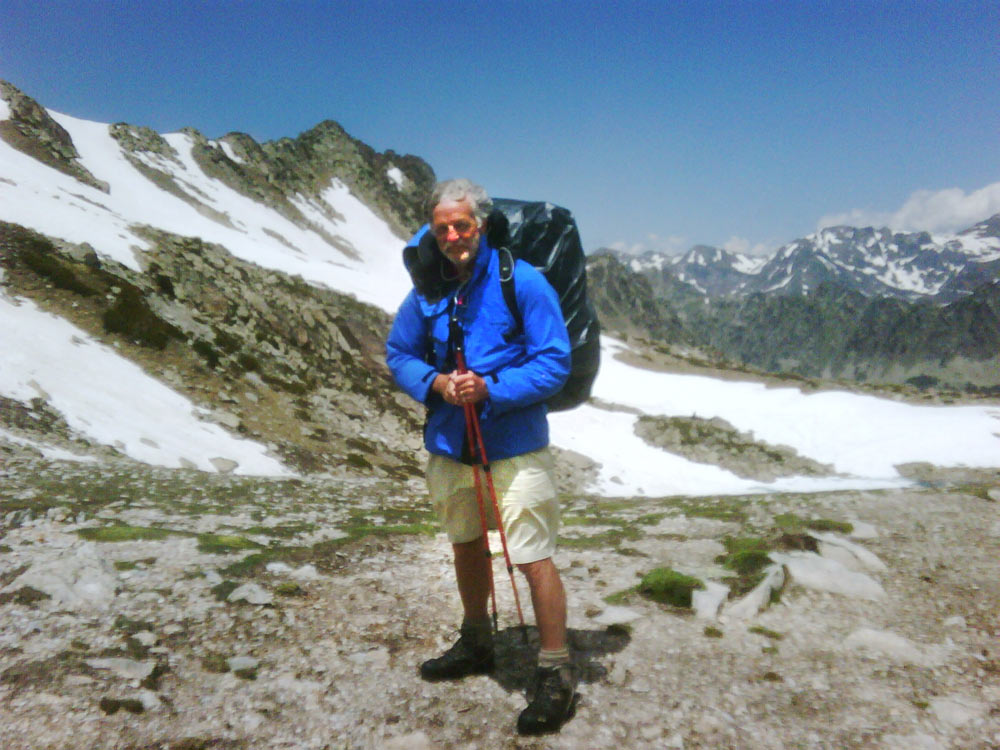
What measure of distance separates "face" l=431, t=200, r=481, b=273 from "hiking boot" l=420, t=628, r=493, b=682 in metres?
3.16

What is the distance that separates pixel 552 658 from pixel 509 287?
276cm

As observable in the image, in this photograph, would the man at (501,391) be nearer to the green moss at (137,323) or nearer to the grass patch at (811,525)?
the grass patch at (811,525)

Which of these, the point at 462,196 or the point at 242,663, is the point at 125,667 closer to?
the point at 242,663

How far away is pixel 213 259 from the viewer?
3447 cm

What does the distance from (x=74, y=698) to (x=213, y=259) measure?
110ft

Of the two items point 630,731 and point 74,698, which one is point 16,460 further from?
point 630,731

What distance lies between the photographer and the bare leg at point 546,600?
4832 mm

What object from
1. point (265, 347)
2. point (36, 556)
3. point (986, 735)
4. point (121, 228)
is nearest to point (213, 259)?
point (121, 228)

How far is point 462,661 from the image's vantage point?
213 inches

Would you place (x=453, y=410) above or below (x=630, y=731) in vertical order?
above

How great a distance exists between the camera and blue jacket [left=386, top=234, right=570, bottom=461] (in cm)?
464

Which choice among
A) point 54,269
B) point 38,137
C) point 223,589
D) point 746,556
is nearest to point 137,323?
point 54,269

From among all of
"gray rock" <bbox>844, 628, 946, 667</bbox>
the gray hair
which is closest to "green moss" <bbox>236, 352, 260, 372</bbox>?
the gray hair

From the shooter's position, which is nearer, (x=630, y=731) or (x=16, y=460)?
(x=630, y=731)
